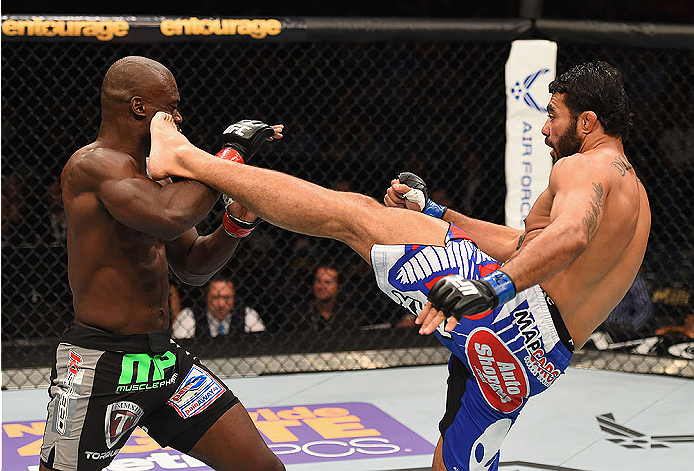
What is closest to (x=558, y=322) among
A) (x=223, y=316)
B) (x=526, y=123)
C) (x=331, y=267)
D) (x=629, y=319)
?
(x=526, y=123)

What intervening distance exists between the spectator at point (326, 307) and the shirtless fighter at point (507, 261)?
246cm

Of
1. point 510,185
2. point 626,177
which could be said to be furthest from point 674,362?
point 626,177

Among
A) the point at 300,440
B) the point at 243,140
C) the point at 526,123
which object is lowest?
the point at 300,440

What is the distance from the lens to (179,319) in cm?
456

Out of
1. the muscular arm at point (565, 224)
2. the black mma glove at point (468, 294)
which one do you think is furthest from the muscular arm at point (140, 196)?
the muscular arm at point (565, 224)

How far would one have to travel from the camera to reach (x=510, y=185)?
4070 mm

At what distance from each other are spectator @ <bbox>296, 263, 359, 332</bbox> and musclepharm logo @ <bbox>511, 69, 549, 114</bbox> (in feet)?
4.45

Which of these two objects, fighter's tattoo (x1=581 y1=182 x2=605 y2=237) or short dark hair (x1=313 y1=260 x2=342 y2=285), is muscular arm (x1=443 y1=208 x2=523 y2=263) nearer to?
fighter's tattoo (x1=581 y1=182 x2=605 y2=237)

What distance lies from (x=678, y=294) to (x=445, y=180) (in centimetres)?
149

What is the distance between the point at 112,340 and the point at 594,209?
3.51ft

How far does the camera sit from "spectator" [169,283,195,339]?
4539mm

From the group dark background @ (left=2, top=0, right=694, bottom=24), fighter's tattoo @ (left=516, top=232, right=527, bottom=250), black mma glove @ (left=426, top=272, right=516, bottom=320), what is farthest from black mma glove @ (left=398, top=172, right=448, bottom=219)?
dark background @ (left=2, top=0, right=694, bottom=24)

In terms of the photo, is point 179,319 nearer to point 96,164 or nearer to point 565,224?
point 96,164

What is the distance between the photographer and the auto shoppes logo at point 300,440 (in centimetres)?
301
